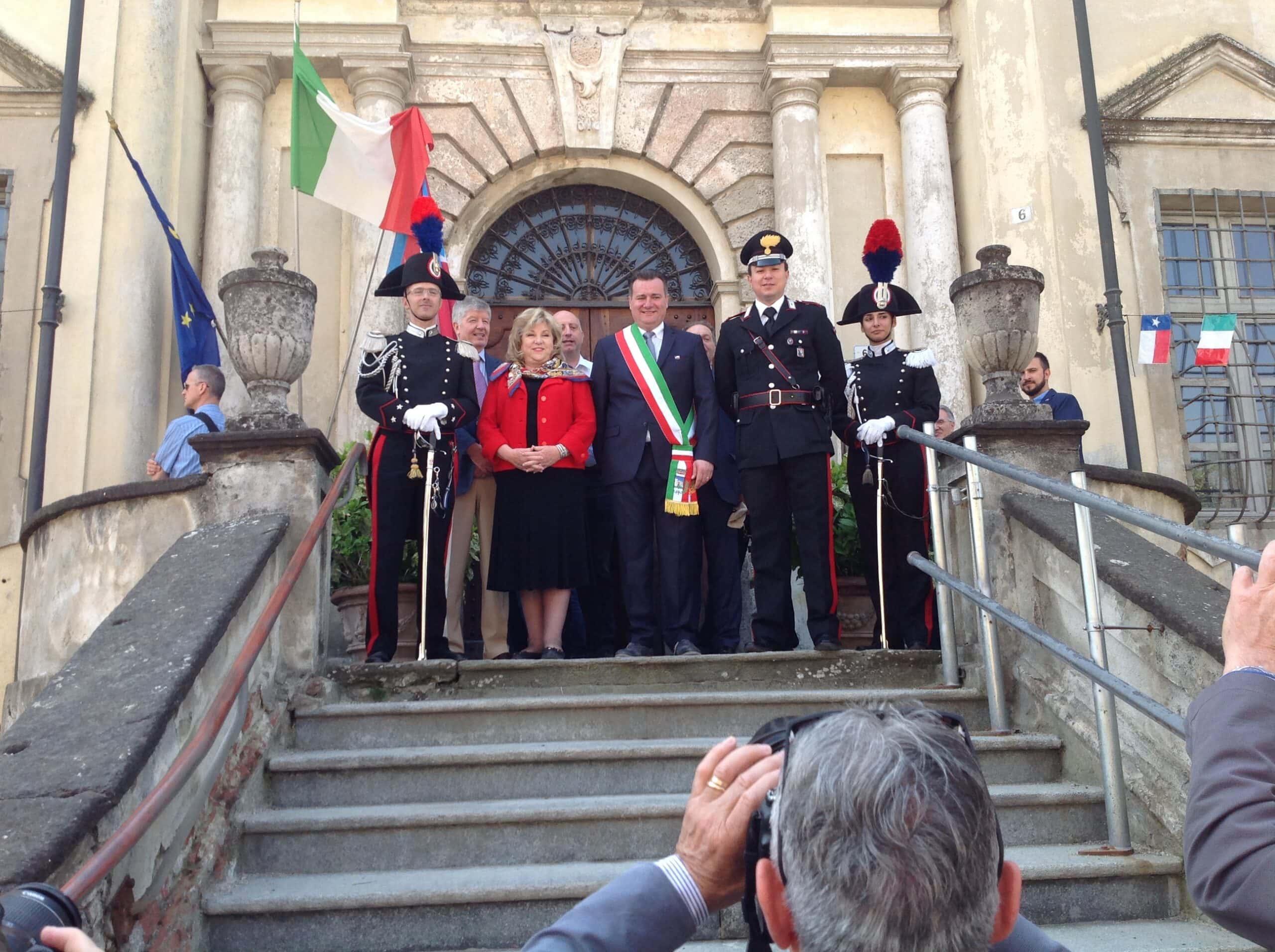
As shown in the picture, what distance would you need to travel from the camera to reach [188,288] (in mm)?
8797

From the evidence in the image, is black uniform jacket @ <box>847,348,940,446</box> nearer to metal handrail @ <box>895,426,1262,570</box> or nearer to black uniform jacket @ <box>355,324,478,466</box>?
metal handrail @ <box>895,426,1262,570</box>

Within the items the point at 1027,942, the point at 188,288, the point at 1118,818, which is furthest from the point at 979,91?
the point at 1027,942

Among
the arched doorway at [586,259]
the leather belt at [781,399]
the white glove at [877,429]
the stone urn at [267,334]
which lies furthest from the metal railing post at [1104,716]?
the arched doorway at [586,259]

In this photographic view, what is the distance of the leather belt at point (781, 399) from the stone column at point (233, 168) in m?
4.59

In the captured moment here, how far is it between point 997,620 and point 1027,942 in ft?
12.0

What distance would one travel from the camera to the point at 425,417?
18.3ft

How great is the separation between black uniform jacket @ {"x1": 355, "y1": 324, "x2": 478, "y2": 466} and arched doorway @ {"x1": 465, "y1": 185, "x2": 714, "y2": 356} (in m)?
3.89

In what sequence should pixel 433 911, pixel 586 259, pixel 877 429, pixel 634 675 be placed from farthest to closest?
1. pixel 586 259
2. pixel 877 429
3. pixel 634 675
4. pixel 433 911

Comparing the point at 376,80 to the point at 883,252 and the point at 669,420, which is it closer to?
the point at 883,252

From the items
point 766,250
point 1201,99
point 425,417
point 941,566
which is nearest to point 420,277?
point 425,417

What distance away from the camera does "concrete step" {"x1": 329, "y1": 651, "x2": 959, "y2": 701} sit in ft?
16.6

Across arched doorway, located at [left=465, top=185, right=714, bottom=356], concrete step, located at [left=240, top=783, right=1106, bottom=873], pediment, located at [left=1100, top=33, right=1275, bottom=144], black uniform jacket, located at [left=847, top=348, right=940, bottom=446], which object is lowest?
concrete step, located at [left=240, top=783, right=1106, bottom=873]

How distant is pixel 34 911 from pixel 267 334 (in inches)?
157

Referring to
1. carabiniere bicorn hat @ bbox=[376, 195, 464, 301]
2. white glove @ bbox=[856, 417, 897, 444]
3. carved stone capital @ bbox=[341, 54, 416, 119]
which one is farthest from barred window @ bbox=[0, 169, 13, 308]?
white glove @ bbox=[856, 417, 897, 444]
